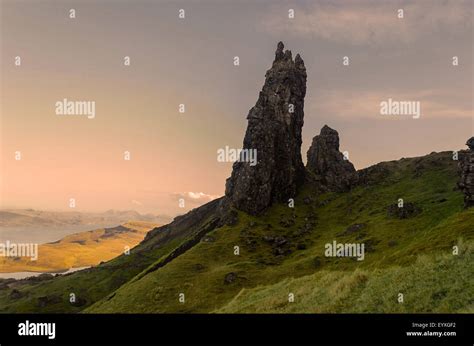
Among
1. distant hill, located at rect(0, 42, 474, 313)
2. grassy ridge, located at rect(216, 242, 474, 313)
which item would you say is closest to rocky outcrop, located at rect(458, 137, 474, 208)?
distant hill, located at rect(0, 42, 474, 313)

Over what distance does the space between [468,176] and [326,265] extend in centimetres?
5789

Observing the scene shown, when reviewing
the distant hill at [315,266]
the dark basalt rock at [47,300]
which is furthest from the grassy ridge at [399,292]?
the dark basalt rock at [47,300]

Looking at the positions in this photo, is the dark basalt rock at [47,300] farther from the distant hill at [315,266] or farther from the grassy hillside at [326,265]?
the grassy hillside at [326,265]

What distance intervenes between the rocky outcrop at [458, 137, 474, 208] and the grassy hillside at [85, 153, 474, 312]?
7724mm

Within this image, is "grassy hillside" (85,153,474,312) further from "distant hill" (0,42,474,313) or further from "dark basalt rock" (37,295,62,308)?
"dark basalt rock" (37,295,62,308)

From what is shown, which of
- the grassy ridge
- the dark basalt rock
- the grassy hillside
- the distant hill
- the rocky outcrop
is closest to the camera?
the grassy ridge

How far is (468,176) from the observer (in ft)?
410

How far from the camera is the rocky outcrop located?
4845 inches

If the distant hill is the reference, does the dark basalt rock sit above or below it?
below

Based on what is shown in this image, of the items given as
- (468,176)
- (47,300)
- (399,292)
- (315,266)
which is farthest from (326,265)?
(47,300)

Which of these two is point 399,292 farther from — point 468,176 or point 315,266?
point 468,176

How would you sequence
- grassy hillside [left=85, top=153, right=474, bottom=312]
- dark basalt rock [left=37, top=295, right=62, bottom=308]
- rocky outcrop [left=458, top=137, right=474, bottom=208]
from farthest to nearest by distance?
1. dark basalt rock [left=37, top=295, right=62, bottom=308]
2. rocky outcrop [left=458, top=137, right=474, bottom=208]
3. grassy hillside [left=85, top=153, right=474, bottom=312]

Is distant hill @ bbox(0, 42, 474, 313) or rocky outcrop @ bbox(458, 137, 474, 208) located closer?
distant hill @ bbox(0, 42, 474, 313)

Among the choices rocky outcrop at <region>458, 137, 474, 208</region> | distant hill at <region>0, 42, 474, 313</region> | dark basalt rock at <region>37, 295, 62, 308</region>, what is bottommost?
dark basalt rock at <region>37, 295, 62, 308</region>
